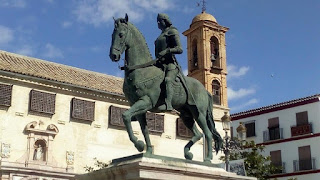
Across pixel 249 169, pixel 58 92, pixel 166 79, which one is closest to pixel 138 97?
pixel 166 79

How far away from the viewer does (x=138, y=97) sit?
873 cm

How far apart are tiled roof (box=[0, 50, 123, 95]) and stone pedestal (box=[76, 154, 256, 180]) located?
2116 centimetres

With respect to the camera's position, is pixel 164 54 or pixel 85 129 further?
pixel 85 129

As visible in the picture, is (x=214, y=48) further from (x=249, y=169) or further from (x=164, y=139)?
(x=249, y=169)

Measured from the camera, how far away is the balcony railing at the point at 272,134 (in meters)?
39.7

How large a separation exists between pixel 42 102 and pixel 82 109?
2465mm

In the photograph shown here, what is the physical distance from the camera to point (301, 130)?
125ft

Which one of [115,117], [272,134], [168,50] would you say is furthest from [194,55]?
[168,50]

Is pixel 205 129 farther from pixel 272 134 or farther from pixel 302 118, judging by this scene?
pixel 272 134

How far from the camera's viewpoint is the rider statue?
8961 mm

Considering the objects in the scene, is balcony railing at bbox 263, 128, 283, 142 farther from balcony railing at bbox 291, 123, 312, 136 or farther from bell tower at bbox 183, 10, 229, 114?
bell tower at bbox 183, 10, 229, 114

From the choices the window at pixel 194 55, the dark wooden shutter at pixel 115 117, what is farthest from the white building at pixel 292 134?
the dark wooden shutter at pixel 115 117

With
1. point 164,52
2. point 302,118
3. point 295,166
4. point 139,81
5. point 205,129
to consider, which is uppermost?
point 302,118

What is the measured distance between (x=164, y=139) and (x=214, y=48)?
35.3 ft
